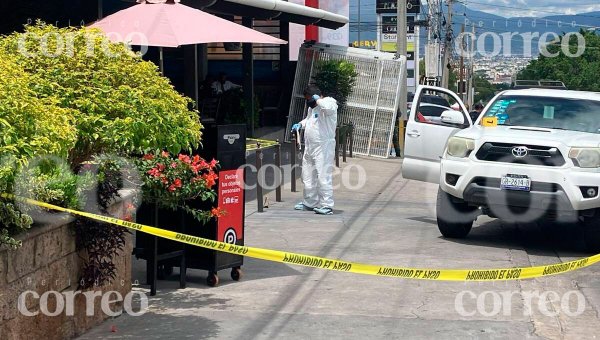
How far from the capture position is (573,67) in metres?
124

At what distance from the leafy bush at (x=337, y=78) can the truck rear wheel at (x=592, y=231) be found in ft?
38.8

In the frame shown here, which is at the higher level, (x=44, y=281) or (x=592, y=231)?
(x=44, y=281)

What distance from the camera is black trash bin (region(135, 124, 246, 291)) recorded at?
8891 mm

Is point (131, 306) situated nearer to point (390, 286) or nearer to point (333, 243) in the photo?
point (390, 286)

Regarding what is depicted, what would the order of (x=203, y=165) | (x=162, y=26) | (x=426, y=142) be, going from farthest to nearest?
(x=426, y=142)
(x=162, y=26)
(x=203, y=165)

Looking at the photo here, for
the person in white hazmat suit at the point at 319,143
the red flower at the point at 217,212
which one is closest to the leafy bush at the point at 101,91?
the red flower at the point at 217,212

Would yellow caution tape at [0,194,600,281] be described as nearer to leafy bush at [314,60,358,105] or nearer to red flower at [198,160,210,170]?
red flower at [198,160,210,170]

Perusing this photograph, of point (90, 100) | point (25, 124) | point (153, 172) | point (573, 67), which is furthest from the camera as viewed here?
point (573, 67)

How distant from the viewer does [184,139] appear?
7461 mm

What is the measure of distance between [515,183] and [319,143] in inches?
127

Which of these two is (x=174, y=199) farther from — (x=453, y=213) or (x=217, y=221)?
(x=453, y=213)

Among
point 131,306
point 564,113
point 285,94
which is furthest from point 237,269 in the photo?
point 285,94

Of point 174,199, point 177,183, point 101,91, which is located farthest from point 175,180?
point 101,91

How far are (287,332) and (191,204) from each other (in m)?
1.86
